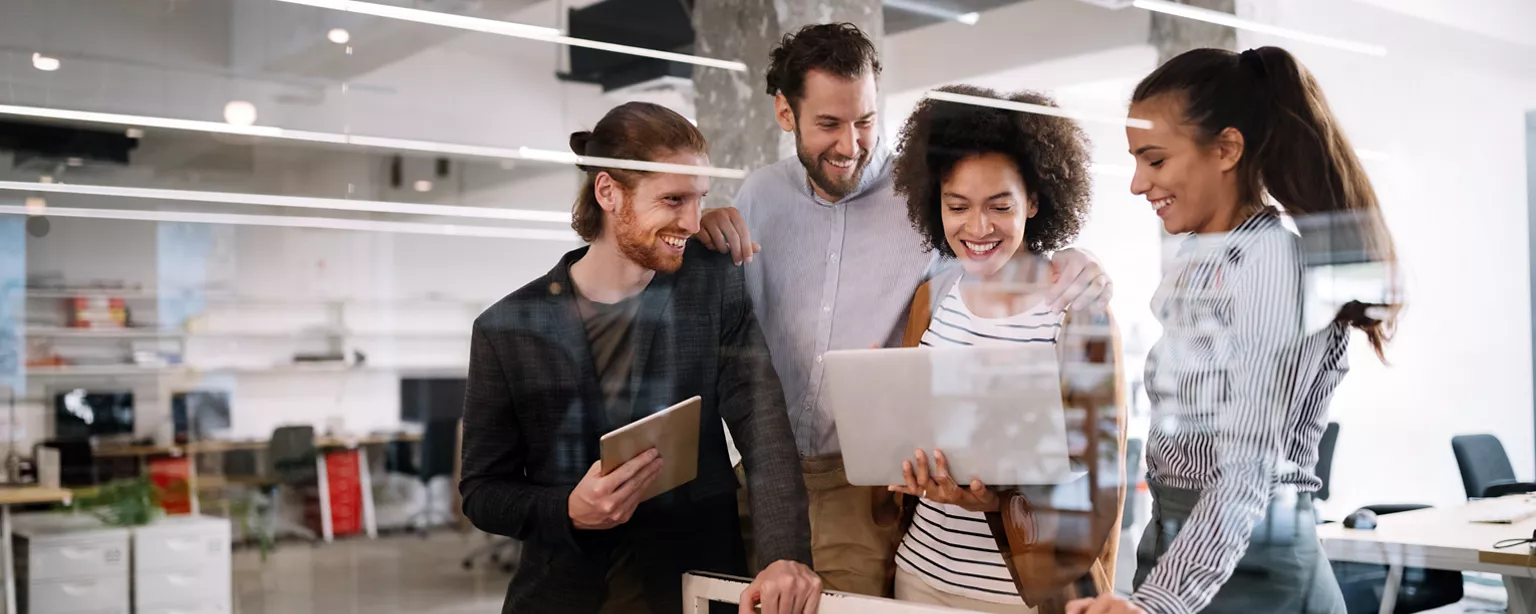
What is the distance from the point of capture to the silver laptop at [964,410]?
2.35 metres

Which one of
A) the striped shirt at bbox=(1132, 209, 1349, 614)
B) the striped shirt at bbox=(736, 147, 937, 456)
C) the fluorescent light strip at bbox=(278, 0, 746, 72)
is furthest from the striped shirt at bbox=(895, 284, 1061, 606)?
the fluorescent light strip at bbox=(278, 0, 746, 72)

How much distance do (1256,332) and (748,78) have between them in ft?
4.28

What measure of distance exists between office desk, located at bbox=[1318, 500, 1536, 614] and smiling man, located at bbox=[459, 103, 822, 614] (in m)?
1.20

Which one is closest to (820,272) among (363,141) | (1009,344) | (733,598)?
(1009,344)

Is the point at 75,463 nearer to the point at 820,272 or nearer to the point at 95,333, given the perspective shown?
the point at 95,333

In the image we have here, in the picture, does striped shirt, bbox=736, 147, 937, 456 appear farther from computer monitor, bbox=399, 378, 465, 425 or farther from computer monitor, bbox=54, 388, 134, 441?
computer monitor, bbox=54, 388, 134, 441

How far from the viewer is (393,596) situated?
10.1ft

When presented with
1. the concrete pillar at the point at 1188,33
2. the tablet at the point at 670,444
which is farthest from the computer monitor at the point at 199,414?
the concrete pillar at the point at 1188,33

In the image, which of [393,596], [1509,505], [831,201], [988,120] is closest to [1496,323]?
[1509,505]

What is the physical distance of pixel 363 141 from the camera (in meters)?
3.04

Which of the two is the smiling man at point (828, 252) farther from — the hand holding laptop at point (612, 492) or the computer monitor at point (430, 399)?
the computer monitor at point (430, 399)

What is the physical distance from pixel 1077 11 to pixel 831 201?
0.65 metres

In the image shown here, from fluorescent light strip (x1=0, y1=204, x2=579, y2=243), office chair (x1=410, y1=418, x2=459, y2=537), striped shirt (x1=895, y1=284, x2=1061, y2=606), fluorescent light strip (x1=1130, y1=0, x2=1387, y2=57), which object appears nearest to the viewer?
fluorescent light strip (x1=1130, y1=0, x2=1387, y2=57)

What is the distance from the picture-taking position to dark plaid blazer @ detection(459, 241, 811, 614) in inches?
113
